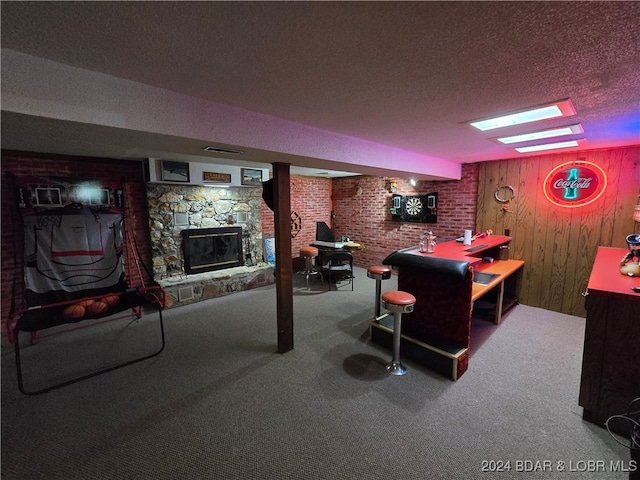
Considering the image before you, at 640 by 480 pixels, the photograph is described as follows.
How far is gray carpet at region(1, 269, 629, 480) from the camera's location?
174cm

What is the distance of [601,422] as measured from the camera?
2.02m

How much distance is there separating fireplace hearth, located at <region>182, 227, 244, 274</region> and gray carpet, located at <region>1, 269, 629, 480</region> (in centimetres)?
174

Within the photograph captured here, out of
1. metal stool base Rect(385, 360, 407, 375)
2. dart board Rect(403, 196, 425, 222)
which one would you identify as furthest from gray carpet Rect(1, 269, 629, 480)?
dart board Rect(403, 196, 425, 222)

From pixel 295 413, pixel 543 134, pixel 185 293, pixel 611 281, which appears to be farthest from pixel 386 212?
pixel 295 413

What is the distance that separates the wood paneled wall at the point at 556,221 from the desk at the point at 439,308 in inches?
63.7

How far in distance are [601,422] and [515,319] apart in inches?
79.4

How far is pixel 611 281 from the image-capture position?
2.17 meters

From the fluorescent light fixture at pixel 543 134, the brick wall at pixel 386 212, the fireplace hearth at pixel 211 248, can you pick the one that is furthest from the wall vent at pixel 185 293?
the fluorescent light fixture at pixel 543 134

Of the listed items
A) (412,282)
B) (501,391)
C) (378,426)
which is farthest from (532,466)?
(412,282)

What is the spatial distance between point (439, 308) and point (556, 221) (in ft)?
9.25

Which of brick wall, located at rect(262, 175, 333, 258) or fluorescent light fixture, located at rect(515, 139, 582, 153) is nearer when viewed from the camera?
fluorescent light fixture, located at rect(515, 139, 582, 153)

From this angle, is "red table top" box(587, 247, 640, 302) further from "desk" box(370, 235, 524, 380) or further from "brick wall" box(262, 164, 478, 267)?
"brick wall" box(262, 164, 478, 267)

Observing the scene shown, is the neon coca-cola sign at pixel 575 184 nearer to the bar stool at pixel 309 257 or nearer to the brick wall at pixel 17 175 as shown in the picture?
the bar stool at pixel 309 257

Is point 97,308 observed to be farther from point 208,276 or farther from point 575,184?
point 575,184
